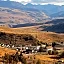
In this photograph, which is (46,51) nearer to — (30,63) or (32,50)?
(32,50)

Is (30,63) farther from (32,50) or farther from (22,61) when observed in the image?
(32,50)

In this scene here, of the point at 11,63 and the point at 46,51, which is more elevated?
the point at 11,63

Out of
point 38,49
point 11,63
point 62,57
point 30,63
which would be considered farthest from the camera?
point 38,49

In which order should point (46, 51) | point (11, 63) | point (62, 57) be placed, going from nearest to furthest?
1. point (11, 63)
2. point (62, 57)
3. point (46, 51)

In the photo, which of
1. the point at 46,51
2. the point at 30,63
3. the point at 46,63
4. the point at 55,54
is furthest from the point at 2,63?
the point at 46,51

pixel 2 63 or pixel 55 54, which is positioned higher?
pixel 2 63

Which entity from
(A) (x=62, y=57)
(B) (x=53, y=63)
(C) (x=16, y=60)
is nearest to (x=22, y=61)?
(C) (x=16, y=60)

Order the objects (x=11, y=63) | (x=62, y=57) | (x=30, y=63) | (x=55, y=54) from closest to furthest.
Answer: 1. (x=11, y=63)
2. (x=30, y=63)
3. (x=62, y=57)
4. (x=55, y=54)

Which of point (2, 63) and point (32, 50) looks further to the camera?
point (32, 50)

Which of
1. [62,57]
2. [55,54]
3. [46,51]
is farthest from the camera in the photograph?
[46,51]
